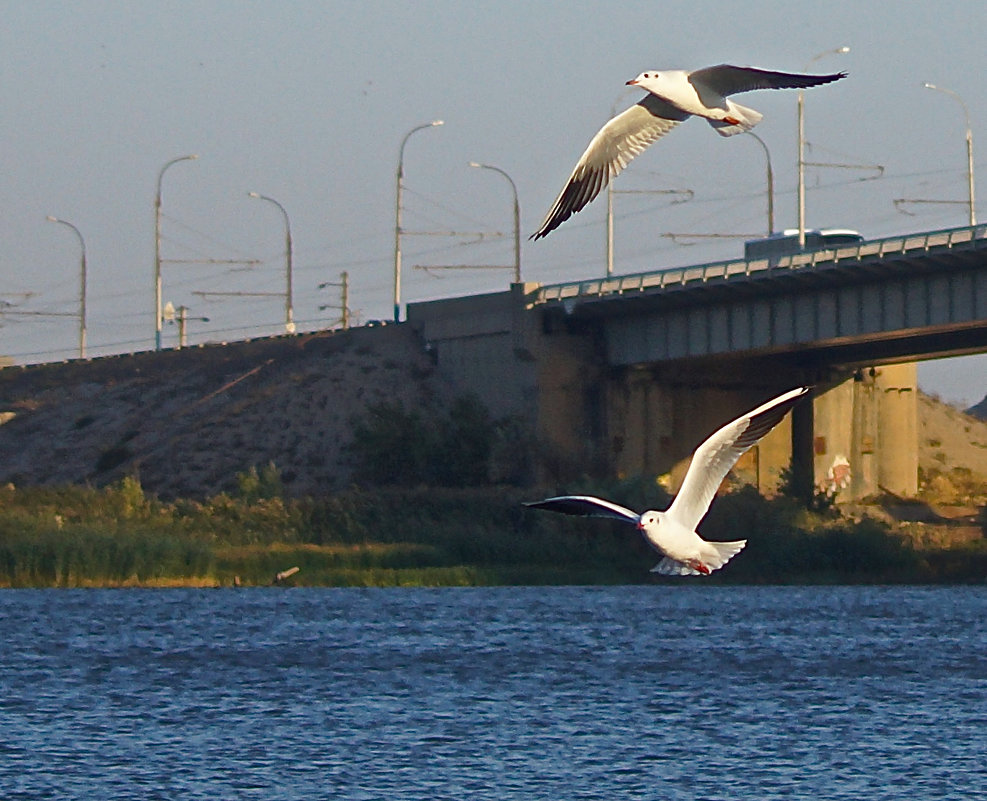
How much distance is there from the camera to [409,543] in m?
87.2

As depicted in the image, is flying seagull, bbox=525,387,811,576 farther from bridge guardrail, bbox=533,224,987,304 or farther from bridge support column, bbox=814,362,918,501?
bridge support column, bbox=814,362,918,501

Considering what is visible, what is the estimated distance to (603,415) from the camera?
101m

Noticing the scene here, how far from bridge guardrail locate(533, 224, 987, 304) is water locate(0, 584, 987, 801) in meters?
14.2

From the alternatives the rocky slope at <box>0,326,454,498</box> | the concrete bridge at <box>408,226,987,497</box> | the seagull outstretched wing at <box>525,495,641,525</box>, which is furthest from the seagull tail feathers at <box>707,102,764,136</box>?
the rocky slope at <box>0,326,454,498</box>

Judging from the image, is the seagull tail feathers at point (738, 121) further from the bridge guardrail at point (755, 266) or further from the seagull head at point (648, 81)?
the bridge guardrail at point (755, 266)

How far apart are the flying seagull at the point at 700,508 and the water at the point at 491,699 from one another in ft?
42.3

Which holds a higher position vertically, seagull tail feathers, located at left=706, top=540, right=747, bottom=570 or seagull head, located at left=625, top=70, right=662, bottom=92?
seagull head, located at left=625, top=70, right=662, bottom=92

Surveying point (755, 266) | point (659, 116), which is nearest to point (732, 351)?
point (755, 266)

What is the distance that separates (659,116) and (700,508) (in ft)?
16.5

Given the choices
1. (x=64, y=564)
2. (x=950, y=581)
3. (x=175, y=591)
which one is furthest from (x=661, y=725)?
(x=175, y=591)

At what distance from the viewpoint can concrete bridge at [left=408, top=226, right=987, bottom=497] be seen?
8381 cm

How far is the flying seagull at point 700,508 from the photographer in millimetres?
24781

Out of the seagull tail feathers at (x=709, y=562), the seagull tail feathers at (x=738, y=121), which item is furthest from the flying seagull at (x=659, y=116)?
the seagull tail feathers at (x=709, y=562)

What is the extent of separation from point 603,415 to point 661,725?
171ft
